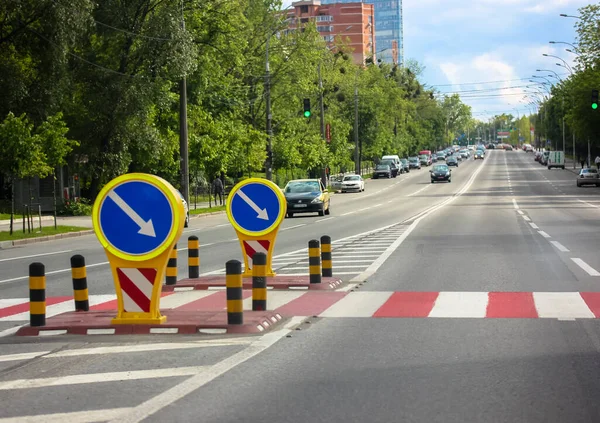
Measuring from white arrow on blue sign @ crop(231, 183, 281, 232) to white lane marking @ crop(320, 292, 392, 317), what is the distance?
2.02m

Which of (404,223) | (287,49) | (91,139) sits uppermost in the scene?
(287,49)

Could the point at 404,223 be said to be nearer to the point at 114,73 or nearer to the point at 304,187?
the point at 304,187

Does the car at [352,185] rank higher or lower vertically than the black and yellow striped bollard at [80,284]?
lower

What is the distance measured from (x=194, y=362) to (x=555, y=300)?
5.92 metres

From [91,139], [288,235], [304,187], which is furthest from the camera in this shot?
[91,139]

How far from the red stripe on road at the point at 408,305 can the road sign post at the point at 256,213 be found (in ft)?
7.75

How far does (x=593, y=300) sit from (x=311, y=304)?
350 centimetres

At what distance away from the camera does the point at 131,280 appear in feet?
34.0

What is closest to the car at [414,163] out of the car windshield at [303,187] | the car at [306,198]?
the car windshield at [303,187]

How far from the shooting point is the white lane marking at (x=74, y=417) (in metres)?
6.55

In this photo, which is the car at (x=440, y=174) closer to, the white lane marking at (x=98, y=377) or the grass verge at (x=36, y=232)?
the grass verge at (x=36, y=232)

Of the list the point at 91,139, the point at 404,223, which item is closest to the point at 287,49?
the point at 91,139

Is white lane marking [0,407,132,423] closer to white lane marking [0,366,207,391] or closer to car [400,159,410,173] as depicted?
white lane marking [0,366,207,391]

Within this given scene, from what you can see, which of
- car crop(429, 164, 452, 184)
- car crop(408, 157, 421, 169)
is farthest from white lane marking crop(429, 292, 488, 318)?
car crop(408, 157, 421, 169)
